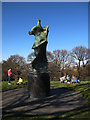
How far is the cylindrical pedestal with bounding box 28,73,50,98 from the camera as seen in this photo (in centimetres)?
702

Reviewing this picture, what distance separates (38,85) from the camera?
23.0 ft

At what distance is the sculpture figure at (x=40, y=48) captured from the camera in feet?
24.7

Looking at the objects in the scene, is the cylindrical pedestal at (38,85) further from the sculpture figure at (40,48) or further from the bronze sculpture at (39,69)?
the sculpture figure at (40,48)

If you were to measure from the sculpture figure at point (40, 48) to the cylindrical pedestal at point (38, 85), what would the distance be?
707 millimetres

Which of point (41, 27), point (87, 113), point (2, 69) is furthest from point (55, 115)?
point (2, 69)

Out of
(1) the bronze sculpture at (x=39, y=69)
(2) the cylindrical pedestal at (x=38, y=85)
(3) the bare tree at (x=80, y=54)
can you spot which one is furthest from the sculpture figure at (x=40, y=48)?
(3) the bare tree at (x=80, y=54)

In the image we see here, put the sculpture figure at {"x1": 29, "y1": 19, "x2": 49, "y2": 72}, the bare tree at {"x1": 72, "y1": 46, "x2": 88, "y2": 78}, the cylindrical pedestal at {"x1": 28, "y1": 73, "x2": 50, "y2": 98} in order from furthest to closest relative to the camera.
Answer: the bare tree at {"x1": 72, "y1": 46, "x2": 88, "y2": 78} → the sculpture figure at {"x1": 29, "y1": 19, "x2": 49, "y2": 72} → the cylindrical pedestal at {"x1": 28, "y1": 73, "x2": 50, "y2": 98}

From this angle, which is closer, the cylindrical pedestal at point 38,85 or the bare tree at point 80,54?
the cylindrical pedestal at point 38,85

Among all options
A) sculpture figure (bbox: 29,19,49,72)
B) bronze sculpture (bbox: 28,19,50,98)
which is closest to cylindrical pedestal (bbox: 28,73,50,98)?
bronze sculpture (bbox: 28,19,50,98)

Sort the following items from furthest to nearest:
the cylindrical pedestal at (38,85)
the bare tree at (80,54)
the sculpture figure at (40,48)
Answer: the bare tree at (80,54)
the sculpture figure at (40,48)
the cylindrical pedestal at (38,85)

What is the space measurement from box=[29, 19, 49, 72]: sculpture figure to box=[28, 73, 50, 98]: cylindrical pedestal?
71 centimetres

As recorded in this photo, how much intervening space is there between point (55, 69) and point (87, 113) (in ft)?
75.7

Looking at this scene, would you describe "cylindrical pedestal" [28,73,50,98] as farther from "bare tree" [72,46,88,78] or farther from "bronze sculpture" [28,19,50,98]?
"bare tree" [72,46,88,78]

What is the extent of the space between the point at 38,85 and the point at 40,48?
230cm
